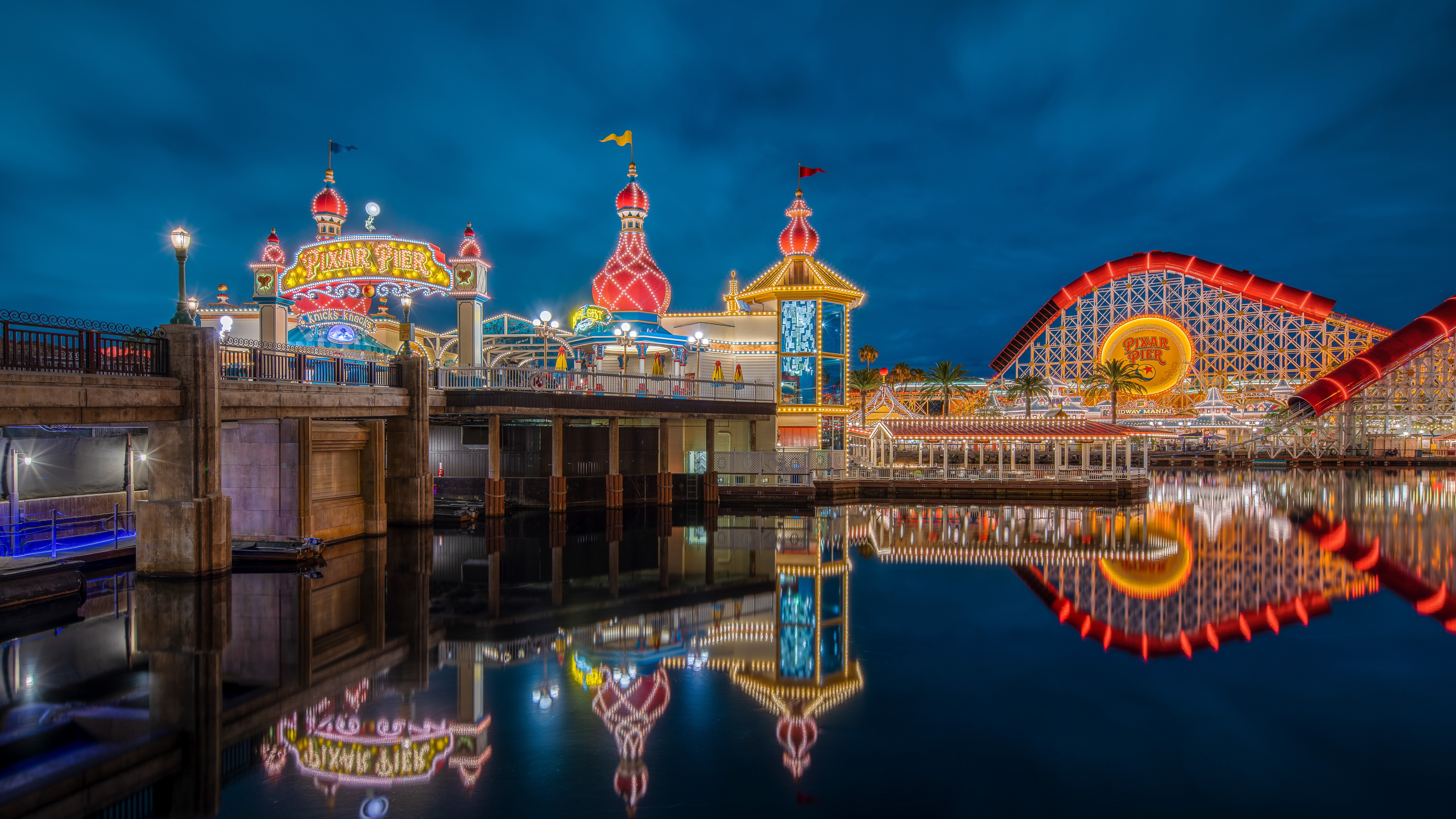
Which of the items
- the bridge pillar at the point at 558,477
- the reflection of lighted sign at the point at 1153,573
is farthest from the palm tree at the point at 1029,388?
the bridge pillar at the point at 558,477

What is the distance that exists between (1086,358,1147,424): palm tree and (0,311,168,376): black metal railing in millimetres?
62473

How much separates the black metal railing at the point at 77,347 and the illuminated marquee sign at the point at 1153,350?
74.4 metres

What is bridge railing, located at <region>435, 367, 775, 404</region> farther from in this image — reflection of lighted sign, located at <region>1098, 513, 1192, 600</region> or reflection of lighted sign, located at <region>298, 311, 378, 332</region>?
reflection of lighted sign, located at <region>1098, 513, 1192, 600</region>

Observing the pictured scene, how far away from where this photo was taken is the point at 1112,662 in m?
11.7

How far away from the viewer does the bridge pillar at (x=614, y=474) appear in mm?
30375

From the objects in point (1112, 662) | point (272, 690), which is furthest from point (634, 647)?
point (1112, 662)

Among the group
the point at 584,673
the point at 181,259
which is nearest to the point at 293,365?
the point at 181,259

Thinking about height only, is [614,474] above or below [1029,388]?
below

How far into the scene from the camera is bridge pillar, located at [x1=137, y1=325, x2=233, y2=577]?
591 inches

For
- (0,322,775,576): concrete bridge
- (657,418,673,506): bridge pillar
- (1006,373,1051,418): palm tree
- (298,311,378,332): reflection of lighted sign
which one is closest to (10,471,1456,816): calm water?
(0,322,775,576): concrete bridge

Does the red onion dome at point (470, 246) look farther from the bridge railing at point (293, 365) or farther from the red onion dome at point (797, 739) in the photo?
the red onion dome at point (797, 739)

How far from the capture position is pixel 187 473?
49.5ft

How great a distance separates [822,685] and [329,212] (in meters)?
33.8

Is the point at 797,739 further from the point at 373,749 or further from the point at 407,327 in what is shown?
the point at 407,327
